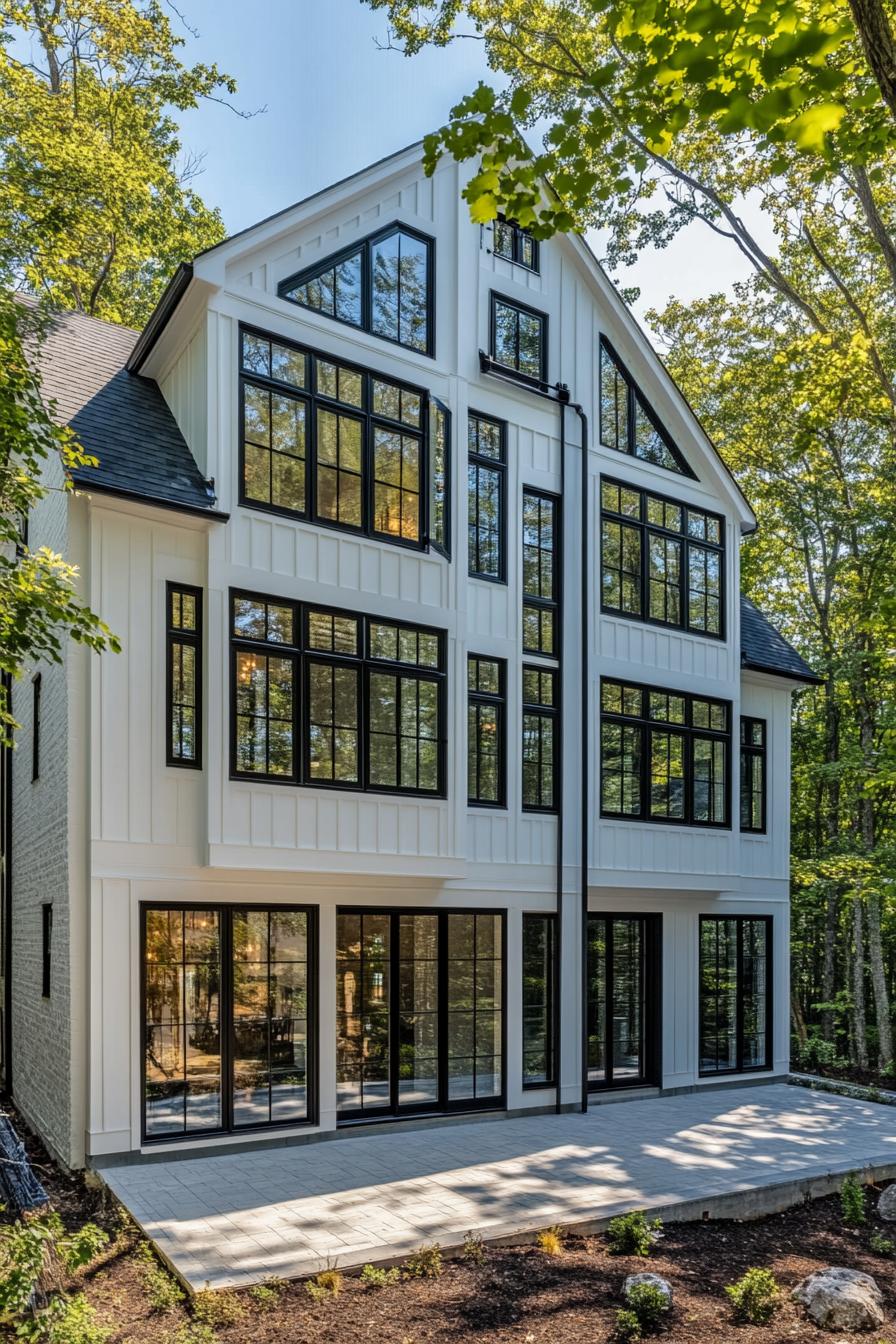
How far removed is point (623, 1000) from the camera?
12.9 metres

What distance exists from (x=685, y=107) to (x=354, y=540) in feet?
20.8

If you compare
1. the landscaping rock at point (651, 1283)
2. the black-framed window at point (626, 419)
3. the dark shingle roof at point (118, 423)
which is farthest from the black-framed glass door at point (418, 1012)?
the black-framed window at point (626, 419)

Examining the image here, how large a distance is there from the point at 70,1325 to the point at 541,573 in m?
8.99

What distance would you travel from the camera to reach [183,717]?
9.45m

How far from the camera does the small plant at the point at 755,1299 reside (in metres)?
6.11

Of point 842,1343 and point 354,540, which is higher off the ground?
point 354,540

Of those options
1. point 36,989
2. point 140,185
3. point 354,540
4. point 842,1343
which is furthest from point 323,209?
point 842,1343

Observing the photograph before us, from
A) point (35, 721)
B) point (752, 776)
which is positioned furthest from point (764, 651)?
point (35, 721)

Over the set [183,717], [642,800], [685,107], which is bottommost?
[642,800]

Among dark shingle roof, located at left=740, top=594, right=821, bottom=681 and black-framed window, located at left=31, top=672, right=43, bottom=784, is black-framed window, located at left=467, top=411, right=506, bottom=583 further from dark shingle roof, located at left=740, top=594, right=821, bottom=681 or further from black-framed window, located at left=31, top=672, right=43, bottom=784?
black-framed window, located at left=31, top=672, right=43, bottom=784

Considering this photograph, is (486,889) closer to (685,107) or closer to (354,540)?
(354,540)

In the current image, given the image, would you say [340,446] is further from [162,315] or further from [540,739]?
[540,739]

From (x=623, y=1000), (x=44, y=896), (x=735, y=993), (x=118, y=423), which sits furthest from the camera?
(x=735, y=993)

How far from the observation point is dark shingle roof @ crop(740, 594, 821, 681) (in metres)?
15.0
